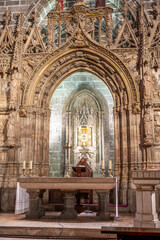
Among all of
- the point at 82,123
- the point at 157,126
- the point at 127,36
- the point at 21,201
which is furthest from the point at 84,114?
the point at 21,201

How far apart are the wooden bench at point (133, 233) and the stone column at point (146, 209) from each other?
202cm

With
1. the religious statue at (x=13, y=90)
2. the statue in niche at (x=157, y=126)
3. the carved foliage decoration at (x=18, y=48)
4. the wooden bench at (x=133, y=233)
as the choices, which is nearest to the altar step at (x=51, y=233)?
the wooden bench at (x=133, y=233)

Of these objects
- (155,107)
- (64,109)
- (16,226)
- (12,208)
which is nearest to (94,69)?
(155,107)

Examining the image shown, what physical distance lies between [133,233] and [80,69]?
9.67 m

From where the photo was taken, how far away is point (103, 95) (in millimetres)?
16078

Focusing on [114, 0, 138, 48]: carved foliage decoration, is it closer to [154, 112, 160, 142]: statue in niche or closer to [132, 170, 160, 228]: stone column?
[154, 112, 160, 142]: statue in niche

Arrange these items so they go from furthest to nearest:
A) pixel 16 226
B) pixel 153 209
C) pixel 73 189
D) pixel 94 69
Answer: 1. pixel 94 69
2. pixel 73 189
3. pixel 16 226
4. pixel 153 209

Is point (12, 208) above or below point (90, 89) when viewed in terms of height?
below

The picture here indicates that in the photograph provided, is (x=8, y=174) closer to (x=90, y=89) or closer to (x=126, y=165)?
(x=126, y=165)

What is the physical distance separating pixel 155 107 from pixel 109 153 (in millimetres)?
5136

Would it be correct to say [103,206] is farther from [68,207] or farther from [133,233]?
[133,233]

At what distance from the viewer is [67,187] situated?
7656 mm

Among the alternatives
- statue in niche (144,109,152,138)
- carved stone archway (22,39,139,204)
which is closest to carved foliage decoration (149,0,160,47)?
carved stone archway (22,39,139,204)

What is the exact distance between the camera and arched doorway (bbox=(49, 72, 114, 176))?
15.2 m
